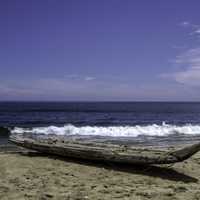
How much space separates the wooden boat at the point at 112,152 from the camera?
8.01 m

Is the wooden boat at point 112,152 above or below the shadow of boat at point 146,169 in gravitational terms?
above

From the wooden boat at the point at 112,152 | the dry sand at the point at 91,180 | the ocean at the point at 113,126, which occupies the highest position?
the wooden boat at the point at 112,152

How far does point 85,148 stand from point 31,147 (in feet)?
8.40

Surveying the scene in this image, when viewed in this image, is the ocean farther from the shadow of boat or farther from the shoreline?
the shoreline

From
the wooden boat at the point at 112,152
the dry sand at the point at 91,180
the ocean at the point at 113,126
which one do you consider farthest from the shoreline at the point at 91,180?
the ocean at the point at 113,126

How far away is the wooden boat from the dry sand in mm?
291

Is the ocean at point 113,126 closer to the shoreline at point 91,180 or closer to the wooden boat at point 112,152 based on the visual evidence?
the wooden boat at point 112,152

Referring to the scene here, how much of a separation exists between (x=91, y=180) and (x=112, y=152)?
1626mm

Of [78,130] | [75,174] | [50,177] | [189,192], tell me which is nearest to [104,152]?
[75,174]

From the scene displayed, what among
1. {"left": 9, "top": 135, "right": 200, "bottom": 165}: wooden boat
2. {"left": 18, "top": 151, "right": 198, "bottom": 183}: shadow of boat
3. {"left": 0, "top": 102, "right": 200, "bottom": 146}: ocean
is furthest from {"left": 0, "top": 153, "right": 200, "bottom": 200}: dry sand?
{"left": 0, "top": 102, "right": 200, "bottom": 146}: ocean

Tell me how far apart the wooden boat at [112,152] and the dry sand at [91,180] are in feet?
0.95

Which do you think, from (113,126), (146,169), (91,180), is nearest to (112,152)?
(146,169)

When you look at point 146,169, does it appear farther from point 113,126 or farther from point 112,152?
point 113,126

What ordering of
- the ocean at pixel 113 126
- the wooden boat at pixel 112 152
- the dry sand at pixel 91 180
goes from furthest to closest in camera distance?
the ocean at pixel 113 126, the wooden boat at pixel 112 152, the dry sand at pixel 91 180
